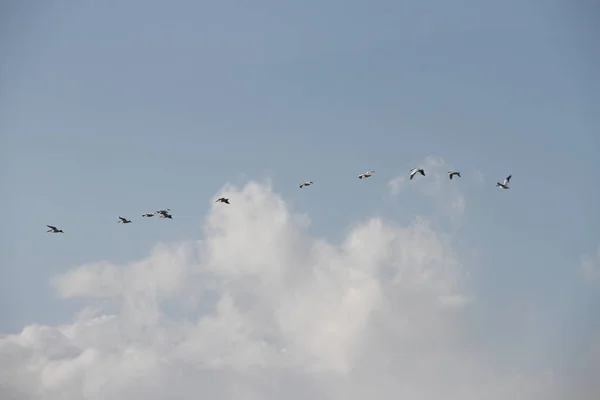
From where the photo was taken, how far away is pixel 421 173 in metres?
197
